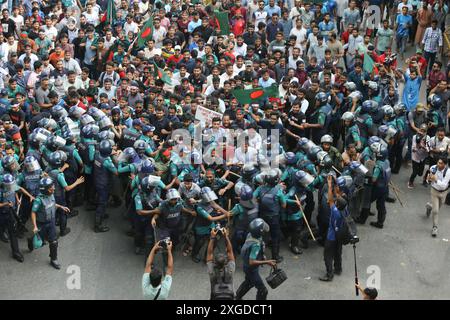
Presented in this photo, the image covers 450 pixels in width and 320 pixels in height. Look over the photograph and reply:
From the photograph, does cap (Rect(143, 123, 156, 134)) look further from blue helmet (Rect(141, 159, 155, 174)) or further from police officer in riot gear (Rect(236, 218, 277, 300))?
police officer in riot gear (Rect(236, 218, 277, 300))

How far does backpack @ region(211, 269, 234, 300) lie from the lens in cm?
1021

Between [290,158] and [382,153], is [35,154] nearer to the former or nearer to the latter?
[290,158]

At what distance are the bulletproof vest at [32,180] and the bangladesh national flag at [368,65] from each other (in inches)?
293

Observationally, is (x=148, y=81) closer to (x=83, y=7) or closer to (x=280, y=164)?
(x=280, y=164)

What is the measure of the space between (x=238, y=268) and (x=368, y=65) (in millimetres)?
6095

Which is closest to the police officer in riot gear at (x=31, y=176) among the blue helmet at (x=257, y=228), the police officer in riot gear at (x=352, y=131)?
the blue helmet at (x=257, y=228)

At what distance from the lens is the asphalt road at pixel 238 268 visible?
39.6ft

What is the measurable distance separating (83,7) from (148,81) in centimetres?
582

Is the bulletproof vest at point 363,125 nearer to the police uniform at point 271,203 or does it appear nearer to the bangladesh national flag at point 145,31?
the police uniform at point 271,203

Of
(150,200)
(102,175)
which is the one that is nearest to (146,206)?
(150,200)

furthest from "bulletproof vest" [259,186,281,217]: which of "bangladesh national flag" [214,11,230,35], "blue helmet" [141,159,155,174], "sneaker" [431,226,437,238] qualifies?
"bangladesh national flag" [214,11,230,35]

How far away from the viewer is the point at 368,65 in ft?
54.3

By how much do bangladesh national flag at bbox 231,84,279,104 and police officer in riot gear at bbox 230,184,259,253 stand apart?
342cm

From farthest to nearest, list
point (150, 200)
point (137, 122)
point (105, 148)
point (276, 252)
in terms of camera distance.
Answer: point (137, 122) → point (105, 148) → point (276, 252) → point (150, 200)
